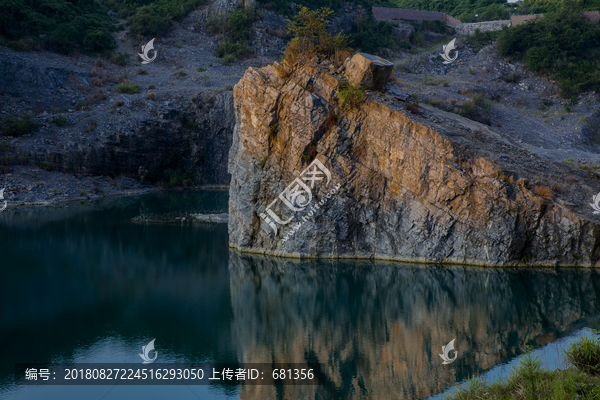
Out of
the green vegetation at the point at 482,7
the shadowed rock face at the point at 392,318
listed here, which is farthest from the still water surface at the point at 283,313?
the green vegetation at the point at 482,7

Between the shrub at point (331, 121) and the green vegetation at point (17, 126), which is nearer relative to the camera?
the shrub at point (331, 121)

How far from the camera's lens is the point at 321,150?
69.7 feet

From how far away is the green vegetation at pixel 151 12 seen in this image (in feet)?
173

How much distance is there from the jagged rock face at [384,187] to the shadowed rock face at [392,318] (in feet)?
3.51

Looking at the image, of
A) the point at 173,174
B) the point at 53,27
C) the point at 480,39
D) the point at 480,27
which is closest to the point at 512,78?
the point at 480,39

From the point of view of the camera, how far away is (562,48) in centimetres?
4069

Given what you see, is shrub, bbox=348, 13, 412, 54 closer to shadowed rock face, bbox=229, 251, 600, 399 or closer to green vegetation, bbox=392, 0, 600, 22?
green vegetation, bbox=392, 0, 600, 22

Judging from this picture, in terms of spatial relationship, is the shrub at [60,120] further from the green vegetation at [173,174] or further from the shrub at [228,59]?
the shrub at [228,59]

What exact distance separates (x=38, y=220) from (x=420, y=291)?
917 inches

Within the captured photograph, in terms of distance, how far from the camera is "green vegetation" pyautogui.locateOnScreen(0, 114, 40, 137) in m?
37.6

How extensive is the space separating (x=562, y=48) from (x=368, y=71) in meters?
28.2

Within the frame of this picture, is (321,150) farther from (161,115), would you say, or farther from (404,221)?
(161,115)

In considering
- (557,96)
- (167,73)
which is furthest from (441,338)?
(167,73)

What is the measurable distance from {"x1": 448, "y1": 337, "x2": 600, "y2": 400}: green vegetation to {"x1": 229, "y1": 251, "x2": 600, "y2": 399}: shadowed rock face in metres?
2.04
